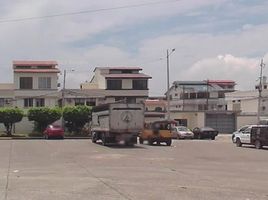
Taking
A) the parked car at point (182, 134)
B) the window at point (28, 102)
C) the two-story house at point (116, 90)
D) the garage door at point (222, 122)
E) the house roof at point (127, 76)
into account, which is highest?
the house roof at point (127, 76)

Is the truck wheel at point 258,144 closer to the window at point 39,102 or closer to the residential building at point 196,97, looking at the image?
the window at point 39,102

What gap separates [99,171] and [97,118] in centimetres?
2490

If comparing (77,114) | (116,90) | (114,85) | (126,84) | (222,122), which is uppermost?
(126,84)

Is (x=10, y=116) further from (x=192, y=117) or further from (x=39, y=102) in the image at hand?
(x=192, y=117)

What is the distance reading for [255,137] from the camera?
40.8m

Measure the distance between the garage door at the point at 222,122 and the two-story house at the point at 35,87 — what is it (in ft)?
74.9

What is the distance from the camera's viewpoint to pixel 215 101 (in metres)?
117

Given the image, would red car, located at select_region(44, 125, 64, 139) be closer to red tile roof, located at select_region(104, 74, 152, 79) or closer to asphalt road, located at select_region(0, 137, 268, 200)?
asphalt road, located at select_region(0, 137, 268, 200)

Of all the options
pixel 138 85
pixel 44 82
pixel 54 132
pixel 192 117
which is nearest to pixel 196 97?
pixel 138 85

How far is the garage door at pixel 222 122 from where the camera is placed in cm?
7919

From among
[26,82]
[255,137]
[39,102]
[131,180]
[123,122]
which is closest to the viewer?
[131,180]

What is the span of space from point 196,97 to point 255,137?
80.7 metres

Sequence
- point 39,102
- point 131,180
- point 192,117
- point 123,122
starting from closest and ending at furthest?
point 131,180
point 123,122
point 192,117
point 39,102

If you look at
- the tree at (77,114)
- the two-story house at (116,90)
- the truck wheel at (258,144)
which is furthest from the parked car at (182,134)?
the two-story house at (116,90)
